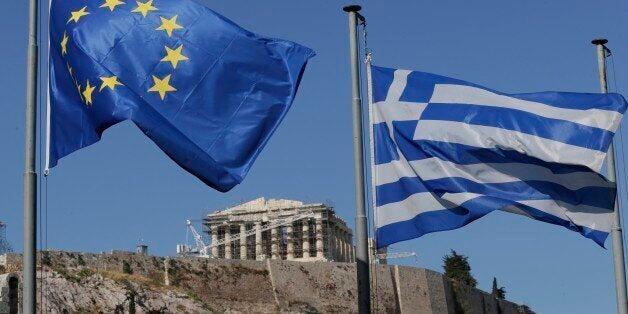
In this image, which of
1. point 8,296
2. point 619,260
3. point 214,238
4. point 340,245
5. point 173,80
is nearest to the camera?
point 173,80

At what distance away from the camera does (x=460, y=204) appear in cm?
1262

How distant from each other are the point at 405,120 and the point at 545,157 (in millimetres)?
1531

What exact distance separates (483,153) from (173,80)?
131 inches

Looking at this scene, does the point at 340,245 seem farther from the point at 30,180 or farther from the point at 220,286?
the point at 30,180

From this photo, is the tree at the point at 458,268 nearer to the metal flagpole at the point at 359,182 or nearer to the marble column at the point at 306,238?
the marble column at the point at 306,238

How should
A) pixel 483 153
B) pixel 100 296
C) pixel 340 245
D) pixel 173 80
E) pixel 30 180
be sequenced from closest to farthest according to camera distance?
pixel 30 180 < pixel 173 80 < pixel 483 153 < pixel 100 296 < pixel 340 245

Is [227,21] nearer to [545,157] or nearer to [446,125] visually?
[446,125]

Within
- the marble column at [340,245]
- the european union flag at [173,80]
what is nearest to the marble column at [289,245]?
the marble column at [340,245]

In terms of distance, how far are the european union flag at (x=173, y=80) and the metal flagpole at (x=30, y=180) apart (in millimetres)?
984

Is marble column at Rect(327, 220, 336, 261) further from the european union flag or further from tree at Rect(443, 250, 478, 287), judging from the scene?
the european union flag

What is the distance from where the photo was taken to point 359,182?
11.7 m

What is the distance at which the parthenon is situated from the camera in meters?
93.2

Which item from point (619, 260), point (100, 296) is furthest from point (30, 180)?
point (100, 296)

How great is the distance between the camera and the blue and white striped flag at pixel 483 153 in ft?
41.2
